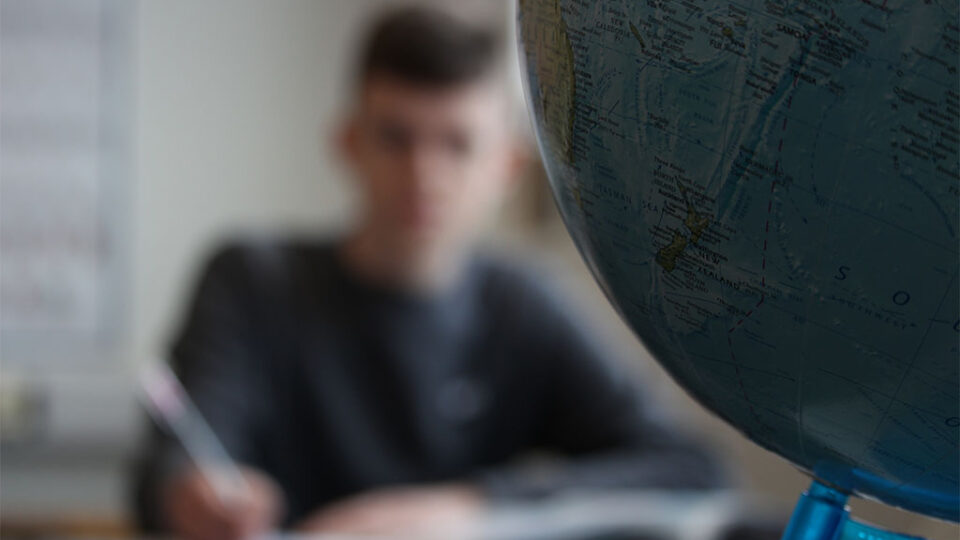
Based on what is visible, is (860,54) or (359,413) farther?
(359,413)

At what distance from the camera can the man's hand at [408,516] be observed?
124 centimetres

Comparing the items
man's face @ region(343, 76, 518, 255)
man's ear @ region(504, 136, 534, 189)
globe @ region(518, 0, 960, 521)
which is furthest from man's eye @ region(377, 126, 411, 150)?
globe @ region(518, 0, 960, 521)

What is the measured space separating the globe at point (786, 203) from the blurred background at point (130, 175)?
2.16 metres

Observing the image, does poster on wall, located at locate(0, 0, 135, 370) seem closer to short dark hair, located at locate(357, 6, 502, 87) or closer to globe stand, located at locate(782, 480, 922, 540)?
short dark hair, located at locate(357, 6, 502, 87)

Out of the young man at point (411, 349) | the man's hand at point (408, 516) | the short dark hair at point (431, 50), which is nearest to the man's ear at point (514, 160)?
the young man at point (411, 349)

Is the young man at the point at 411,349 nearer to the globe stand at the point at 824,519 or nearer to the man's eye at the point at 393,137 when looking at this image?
the man's eye at the point at 393,137

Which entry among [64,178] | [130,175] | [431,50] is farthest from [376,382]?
[64,178]

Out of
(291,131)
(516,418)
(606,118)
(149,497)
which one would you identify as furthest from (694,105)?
(291,131)

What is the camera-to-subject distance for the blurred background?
2.53m

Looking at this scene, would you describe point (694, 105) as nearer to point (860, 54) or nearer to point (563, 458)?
point (860, 54)

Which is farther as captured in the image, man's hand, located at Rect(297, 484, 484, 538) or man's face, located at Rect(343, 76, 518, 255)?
man's face, located at Rect(343, 76, 518, 255)

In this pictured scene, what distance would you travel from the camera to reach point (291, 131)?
262 cm

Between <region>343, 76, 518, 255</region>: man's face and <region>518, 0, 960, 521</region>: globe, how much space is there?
1079 millimetres

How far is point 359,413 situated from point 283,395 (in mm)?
117
